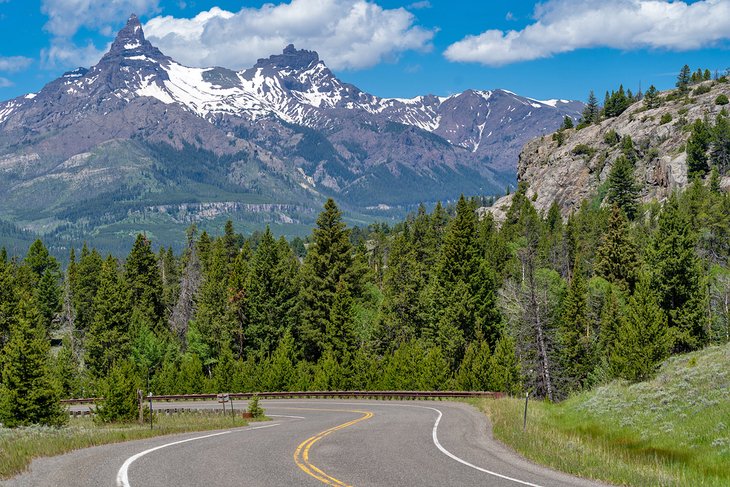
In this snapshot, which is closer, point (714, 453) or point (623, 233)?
point (714, 453)

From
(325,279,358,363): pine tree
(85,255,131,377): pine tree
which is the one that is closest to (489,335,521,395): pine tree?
(325,279,358,363): pine tree

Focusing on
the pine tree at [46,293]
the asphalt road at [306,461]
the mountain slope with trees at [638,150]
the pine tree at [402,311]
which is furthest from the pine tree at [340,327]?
the mountain slope with trees at [638,150]

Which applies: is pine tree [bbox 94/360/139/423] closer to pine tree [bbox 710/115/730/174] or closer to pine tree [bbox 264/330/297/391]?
pine tree [bbox 264/330/297/391]

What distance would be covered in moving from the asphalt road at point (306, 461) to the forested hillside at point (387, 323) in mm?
26978

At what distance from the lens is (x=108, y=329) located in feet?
248

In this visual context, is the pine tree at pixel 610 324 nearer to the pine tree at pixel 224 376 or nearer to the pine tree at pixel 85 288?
the pine tree at pixel 224 376

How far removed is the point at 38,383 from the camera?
43844mm

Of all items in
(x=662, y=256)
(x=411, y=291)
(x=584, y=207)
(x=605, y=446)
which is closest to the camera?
(x=605, y=446)

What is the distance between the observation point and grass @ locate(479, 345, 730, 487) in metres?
17.3

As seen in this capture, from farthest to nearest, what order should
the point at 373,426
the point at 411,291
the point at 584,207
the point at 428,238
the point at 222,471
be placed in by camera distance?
the point at 584,207 → the point at 428,238 → the point at 411,291 → the point at 373,426 → the point at 222,471

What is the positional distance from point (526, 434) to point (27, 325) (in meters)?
37.8

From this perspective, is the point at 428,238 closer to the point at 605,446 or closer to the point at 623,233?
the point at 623,233

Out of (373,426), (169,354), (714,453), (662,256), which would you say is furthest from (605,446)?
(169,354)

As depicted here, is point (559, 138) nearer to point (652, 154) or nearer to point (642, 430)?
point (652, 154)
